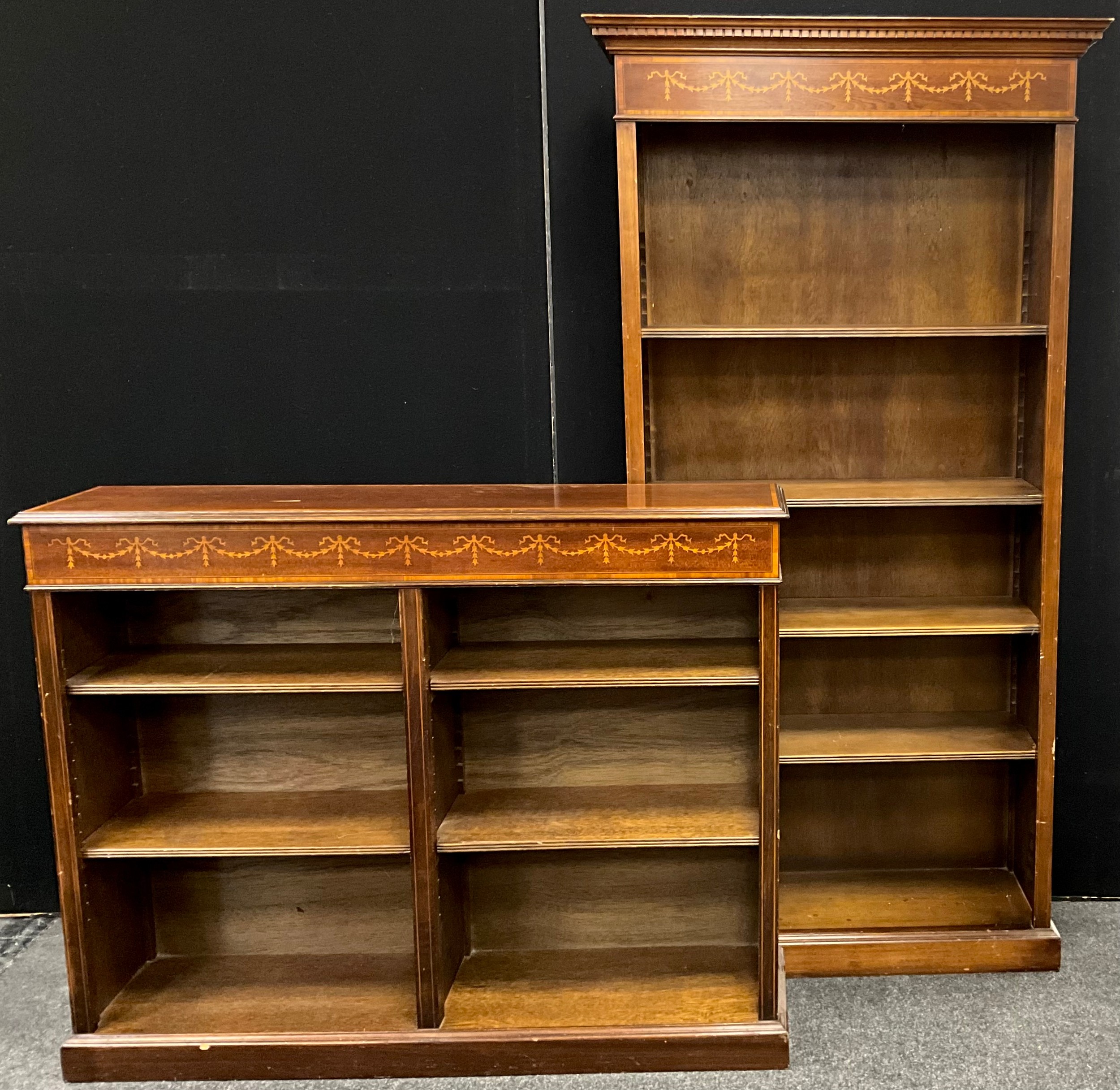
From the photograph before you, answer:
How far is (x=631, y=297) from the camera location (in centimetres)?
257

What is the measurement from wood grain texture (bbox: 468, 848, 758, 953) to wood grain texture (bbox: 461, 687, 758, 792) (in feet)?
0.67

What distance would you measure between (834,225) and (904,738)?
1.28 metres

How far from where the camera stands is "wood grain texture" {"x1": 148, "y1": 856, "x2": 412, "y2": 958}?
8.95ft

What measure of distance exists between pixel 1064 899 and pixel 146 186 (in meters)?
3.10

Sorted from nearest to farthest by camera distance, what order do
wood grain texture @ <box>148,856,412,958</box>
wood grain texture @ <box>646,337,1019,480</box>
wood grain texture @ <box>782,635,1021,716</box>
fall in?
wood grain texture @ <box>148,856,412,958</box>
wood grain texture @ <box>646,337,1019,480</box>
wood grain texture @ <box>782,635,1021,716</box>

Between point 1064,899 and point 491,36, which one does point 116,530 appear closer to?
point 491,36

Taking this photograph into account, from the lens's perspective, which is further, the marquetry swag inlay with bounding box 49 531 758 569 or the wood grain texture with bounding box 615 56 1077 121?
the wood grain texture with bounding box 615 56 1077 121

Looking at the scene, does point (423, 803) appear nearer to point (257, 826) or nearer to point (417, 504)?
point (257, 826)

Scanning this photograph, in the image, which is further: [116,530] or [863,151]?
[863,151]

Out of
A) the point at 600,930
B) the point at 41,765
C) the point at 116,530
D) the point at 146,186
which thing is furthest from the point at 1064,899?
the point at 146,186

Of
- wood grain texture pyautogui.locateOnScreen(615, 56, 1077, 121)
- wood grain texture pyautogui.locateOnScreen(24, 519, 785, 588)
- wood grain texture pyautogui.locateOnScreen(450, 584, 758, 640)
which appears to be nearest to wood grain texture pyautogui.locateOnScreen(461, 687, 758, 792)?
wood grain texture pyautogui.locateOnScreen(450, 584, 758, 640)

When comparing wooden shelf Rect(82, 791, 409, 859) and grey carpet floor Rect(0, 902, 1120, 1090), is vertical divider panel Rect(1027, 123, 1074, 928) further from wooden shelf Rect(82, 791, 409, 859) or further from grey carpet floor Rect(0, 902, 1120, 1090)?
wooden shelf Rect(82, 791, 409, 859)

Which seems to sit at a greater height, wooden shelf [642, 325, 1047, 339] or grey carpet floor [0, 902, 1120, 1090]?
wooden shelf [642, 325, 1047, 339]

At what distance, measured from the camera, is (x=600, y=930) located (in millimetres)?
2756
